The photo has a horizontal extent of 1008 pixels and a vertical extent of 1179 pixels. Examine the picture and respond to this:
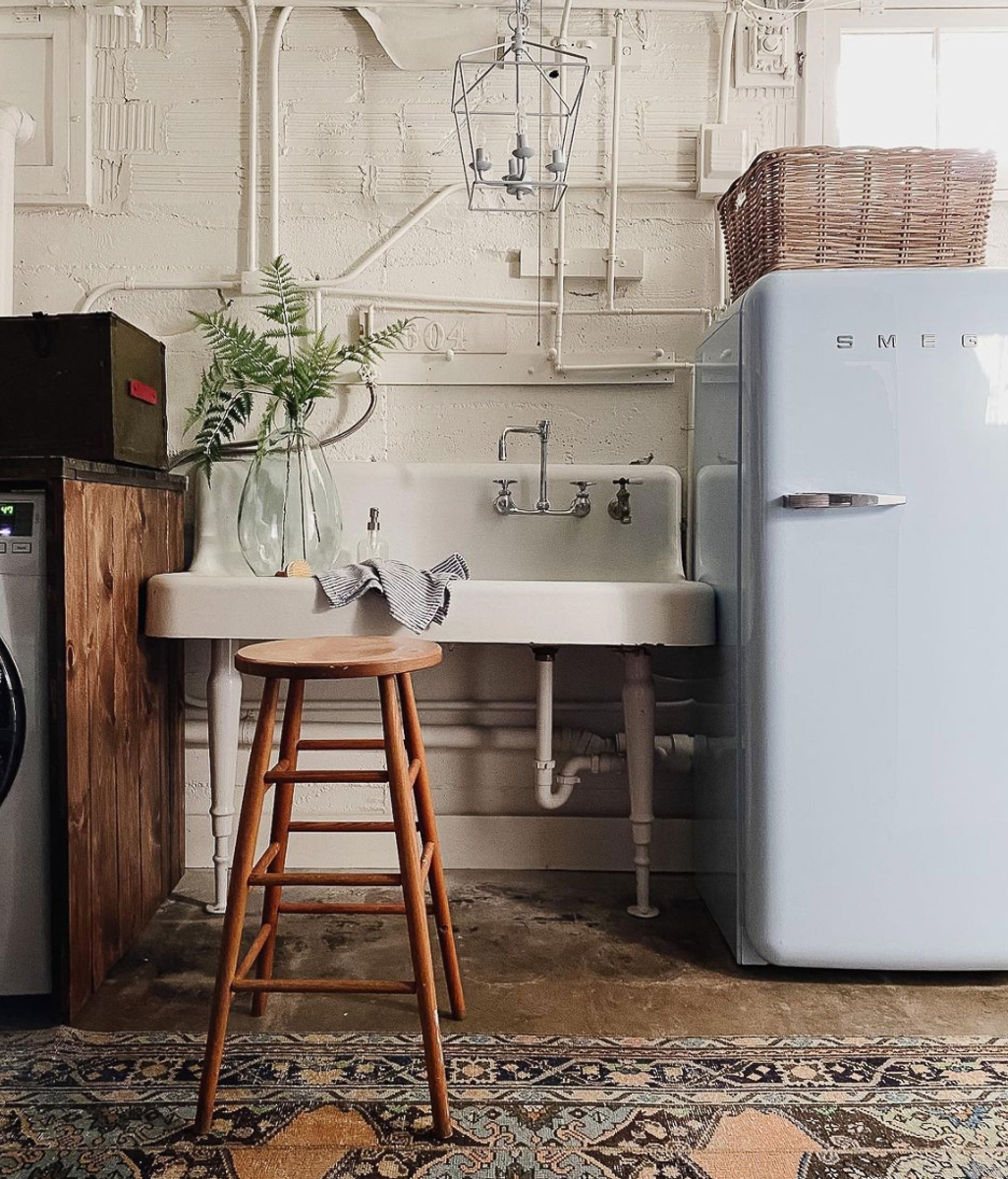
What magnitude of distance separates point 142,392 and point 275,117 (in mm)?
853

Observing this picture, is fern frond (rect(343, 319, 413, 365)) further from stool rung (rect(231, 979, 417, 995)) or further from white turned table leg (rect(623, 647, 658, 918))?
stool rung (rect(231, 979, 417, 995))

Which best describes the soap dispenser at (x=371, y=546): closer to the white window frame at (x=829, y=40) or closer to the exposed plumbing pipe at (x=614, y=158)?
the exposed plumbing pipe at (x=614, y=158)

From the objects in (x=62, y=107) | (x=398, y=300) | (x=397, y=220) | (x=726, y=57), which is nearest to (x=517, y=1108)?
(x=398, y=300)

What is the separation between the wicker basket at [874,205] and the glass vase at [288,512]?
1.10 m

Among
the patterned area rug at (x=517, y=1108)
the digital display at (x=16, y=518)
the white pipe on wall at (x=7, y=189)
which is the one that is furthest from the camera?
the white pipe on wall at (x=7, y=189)

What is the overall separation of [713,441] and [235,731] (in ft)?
3.99

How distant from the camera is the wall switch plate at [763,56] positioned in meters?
2.40

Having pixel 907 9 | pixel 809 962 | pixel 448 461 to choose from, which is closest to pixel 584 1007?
pixel 809 962

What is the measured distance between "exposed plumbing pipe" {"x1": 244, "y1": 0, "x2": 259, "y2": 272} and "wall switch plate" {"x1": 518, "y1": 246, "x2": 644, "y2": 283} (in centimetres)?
68

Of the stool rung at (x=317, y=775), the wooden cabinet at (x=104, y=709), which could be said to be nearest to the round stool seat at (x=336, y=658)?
the stool rung at (x=317, y=775)

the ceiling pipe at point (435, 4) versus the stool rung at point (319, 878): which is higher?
the ceiling pipe at point (435, 4)

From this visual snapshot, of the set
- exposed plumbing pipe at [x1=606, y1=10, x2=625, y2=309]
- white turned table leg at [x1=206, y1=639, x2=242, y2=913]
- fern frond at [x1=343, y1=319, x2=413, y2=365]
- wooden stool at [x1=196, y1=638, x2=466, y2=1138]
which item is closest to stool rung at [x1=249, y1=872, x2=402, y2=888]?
wooden stool at [x1=196, y1=638, x2=466, y2=1138]

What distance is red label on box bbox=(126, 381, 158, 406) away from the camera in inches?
80.3

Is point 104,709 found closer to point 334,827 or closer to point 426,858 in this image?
point 334,827
